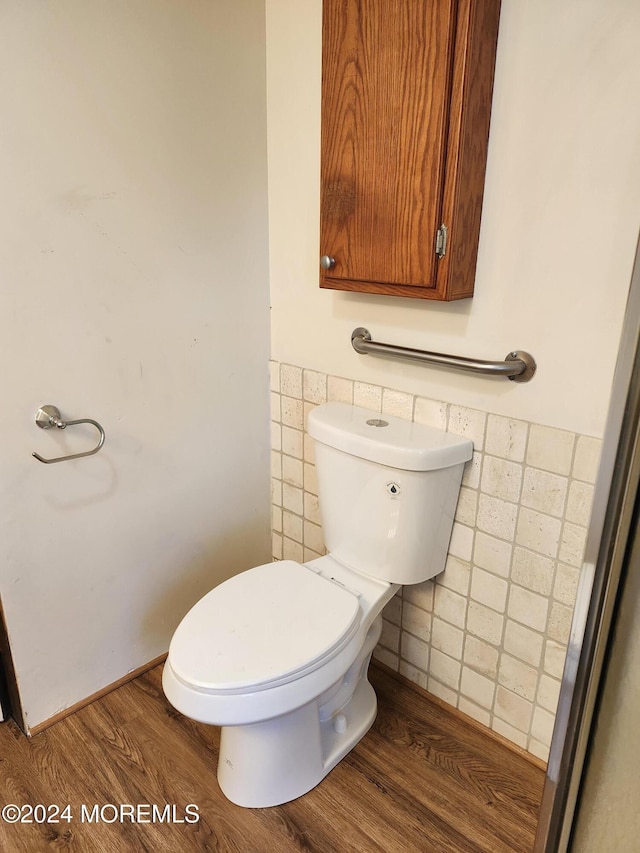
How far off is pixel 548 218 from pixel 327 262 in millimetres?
498

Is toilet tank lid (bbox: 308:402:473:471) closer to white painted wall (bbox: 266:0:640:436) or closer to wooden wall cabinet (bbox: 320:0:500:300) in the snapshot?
white painted wall (bbox: 266:0:640:436)

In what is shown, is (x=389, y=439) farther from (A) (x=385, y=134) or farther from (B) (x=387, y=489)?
(A) (x=385, y=134)

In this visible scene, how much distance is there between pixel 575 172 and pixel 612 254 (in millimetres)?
168

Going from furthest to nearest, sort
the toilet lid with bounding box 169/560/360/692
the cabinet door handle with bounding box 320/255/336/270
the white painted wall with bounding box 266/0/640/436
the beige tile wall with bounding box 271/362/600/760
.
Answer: the cabinet door handle with bounding box 320/255/336/270, the beige tile wall with bounding box 271/362/600/760, the toilet lid with bounding box 169/560/360/692, the white painted wall with bounding box 266/0/640/436

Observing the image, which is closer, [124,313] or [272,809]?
[272,809]

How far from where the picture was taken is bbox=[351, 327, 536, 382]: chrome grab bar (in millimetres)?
1230

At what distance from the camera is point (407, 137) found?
1.20 metres

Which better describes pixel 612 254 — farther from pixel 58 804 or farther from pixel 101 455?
pixel 58 804

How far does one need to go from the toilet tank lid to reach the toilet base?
517mm

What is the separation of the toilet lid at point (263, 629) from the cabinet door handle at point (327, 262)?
0.73 m

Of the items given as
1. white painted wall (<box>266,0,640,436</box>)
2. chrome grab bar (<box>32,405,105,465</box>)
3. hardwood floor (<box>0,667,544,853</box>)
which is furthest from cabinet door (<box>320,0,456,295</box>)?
hardwood floor (<box>0,667,544,853</box>)

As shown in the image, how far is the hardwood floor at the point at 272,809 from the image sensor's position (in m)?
1.26

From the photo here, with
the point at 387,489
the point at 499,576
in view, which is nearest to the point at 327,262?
the point at 387,489

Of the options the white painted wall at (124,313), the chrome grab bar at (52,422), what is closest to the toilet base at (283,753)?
the white painted wall at (124,313)
